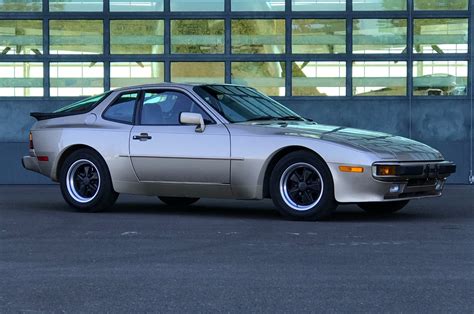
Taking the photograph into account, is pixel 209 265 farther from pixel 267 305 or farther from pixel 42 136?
pixel 42 136

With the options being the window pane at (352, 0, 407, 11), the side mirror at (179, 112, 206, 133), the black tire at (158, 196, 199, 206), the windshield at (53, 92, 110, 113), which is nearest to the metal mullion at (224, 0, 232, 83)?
the window pane at (352, 0, 407, 11)

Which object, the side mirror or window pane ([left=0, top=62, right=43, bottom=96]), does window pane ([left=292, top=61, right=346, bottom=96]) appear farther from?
the side mirror

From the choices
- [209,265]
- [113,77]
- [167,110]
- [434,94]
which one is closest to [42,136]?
[167,110]

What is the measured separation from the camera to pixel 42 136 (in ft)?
36.8

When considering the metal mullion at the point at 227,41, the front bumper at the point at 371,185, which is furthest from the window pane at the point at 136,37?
the front bumper at the point at 371,185

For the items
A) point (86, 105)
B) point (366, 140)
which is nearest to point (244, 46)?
point (86, 105)

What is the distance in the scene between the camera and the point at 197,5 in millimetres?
17094

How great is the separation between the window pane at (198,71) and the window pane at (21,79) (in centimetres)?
219

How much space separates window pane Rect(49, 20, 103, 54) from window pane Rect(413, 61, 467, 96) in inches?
202

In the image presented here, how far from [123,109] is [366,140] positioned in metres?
2.62

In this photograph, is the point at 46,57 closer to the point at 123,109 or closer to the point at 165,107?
the point at 123,109

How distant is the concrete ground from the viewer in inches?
216

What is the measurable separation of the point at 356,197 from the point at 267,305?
4200 millimetres

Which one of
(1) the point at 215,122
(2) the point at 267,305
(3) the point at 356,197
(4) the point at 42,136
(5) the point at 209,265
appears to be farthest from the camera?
(4) the point at 42,136
